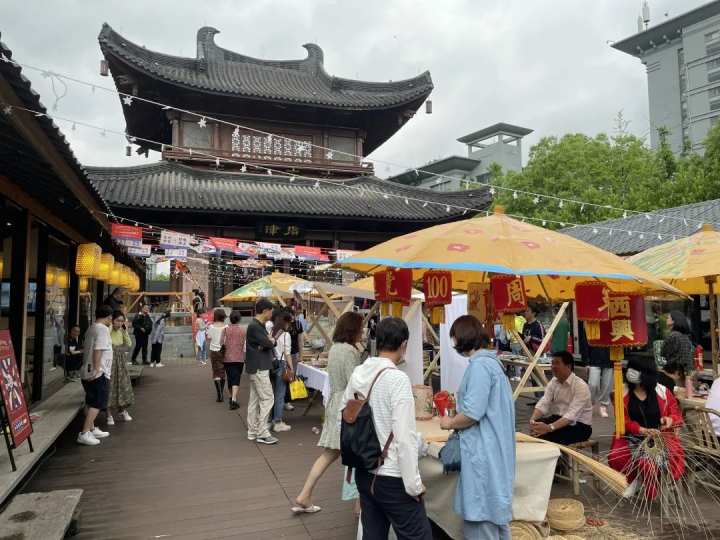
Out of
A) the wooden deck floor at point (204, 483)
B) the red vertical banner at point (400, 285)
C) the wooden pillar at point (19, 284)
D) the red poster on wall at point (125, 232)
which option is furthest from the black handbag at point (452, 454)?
the red poster on wall at point (125, 232)

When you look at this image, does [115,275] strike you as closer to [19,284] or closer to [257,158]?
[19,284]

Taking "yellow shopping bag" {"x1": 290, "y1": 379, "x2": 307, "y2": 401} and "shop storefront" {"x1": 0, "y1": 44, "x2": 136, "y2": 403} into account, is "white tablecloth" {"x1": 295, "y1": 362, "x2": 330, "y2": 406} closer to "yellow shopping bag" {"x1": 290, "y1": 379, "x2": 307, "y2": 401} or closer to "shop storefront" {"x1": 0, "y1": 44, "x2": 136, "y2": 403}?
"yellow shopping bag" {"x1": 290, "y1": 379, "x2": 307, "y2": 401}

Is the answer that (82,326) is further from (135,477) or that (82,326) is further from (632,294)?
(632,294)

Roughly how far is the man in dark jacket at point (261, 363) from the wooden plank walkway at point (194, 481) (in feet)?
1.05

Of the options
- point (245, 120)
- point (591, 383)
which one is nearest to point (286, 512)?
A: point (591, 383)

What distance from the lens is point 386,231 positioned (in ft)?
62.1

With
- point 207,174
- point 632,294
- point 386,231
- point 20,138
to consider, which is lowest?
point 632,294

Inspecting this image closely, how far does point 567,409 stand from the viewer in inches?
207

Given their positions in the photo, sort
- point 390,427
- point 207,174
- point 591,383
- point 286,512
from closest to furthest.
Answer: point 390,427
point 286,512
point 591,383
point 207,174

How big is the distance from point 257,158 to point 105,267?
32.3 ft

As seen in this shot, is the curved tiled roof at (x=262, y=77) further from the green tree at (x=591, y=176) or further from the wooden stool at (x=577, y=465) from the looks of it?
the wooden stool at (x=577, y=465)

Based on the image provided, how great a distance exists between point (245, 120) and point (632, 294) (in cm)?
1733

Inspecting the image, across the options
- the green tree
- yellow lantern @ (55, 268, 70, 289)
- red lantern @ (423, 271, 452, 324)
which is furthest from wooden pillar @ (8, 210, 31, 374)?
the green tree

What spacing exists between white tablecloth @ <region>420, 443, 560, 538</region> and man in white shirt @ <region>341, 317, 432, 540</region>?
40.4 inches
